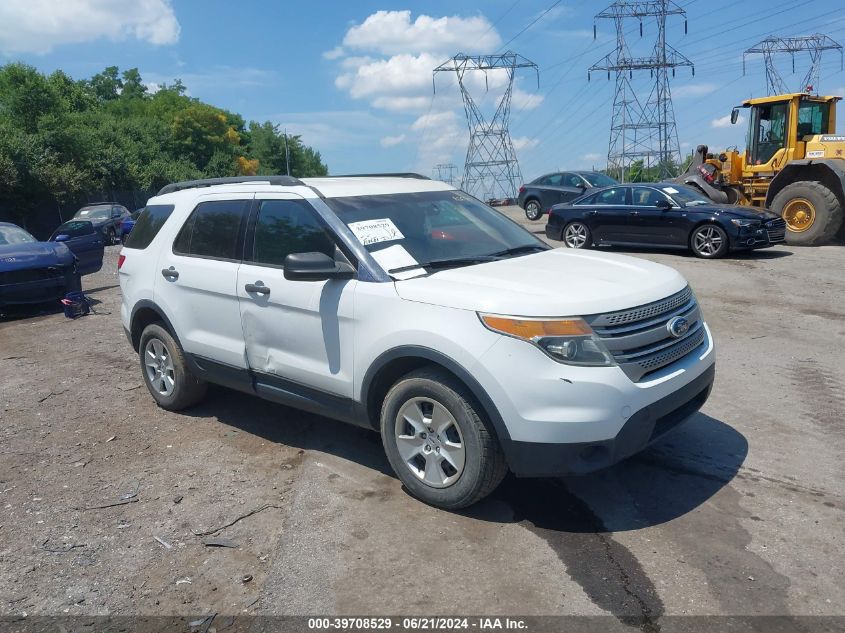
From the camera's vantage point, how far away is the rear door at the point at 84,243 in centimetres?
1262

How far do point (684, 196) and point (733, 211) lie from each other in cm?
101

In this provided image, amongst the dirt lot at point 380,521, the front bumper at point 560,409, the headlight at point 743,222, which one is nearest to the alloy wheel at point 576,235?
the headlight at point 743,222

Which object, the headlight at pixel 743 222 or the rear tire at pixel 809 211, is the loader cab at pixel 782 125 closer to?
the rear tire at pixel 809 211

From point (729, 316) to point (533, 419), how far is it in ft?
20.4

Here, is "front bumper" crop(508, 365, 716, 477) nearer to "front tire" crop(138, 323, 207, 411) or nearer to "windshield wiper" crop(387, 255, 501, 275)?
"windshield wiper" crop(387, 255, 501, 275)

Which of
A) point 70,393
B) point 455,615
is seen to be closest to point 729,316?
point 455,615

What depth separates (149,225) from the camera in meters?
5.93

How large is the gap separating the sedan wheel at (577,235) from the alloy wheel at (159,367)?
10634 mm

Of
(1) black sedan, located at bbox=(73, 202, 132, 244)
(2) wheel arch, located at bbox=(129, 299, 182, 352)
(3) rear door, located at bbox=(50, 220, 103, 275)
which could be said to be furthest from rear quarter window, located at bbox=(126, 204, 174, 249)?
(1) black sedan, located at bbox=(73, 202, 132, 244)

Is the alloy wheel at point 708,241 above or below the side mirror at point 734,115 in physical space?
below

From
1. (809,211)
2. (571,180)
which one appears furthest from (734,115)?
(571,180)

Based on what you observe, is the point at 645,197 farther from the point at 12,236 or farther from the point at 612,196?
the point at 12,236

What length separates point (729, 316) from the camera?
8594mm

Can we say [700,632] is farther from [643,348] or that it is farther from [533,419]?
[643,348]
